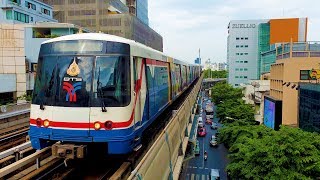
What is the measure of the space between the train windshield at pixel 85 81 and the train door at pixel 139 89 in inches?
28.2

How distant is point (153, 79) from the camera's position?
36.8 feet

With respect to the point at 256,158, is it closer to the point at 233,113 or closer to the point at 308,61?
the point at 308,61

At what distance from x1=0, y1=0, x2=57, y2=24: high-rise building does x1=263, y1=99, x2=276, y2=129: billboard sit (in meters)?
30.2

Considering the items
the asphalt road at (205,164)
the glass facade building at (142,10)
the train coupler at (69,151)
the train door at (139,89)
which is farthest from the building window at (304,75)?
the glass facade building at (142,10)

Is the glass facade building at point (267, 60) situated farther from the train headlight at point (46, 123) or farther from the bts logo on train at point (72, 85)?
the train headlight at point (46, 123)

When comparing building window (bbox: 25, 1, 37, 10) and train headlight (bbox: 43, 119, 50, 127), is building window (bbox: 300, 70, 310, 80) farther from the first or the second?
building window (bbox: 25, 1, 37, 10)

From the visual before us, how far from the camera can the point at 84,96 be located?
748 centimetres

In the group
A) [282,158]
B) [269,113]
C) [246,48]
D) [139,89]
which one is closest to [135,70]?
[139,89]

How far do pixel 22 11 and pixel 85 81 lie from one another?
37582mm

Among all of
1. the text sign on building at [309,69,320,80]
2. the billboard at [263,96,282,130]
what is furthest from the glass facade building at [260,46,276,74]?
the text sign on building at [309,69,320,80]

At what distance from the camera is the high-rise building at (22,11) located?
3797 centimetres

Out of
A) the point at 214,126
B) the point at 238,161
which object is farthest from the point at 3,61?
the point at 214,126

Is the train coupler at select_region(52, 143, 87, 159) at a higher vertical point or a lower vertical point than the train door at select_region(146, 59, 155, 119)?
lower

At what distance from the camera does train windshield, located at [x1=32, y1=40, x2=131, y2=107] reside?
24.6 feet
